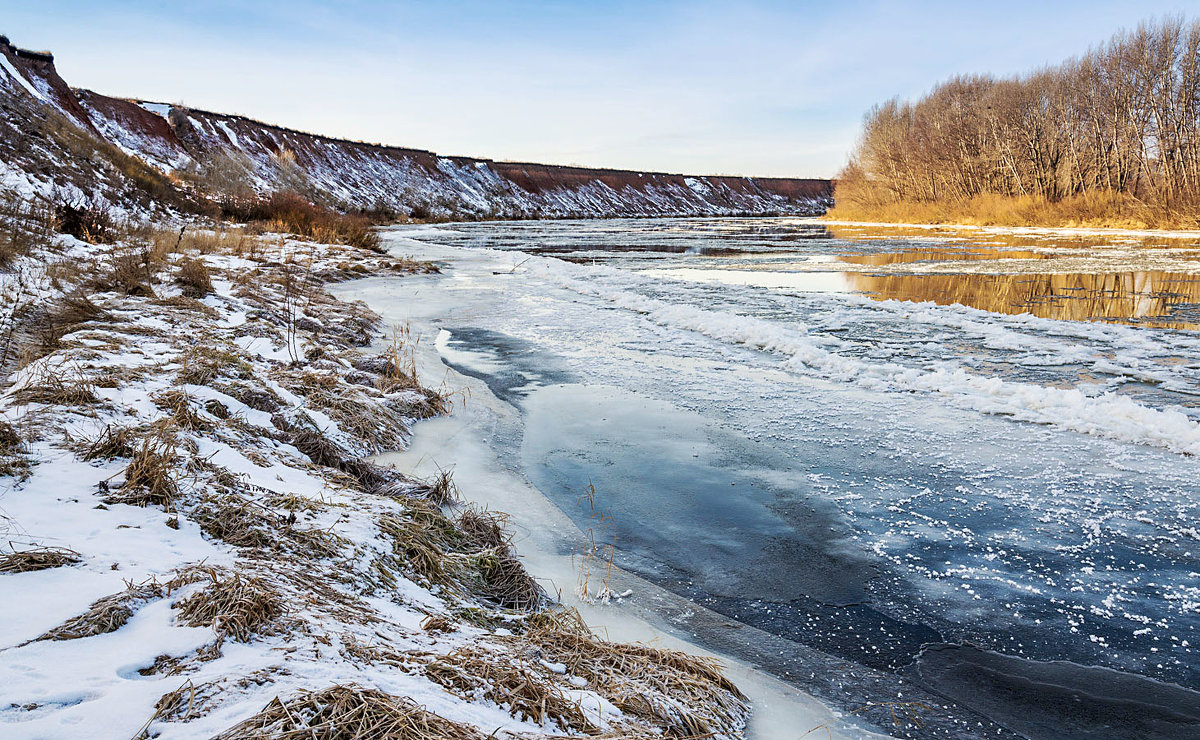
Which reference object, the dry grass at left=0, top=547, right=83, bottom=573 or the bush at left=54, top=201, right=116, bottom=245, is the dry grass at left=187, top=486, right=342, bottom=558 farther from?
the bush at left=54, top=201, right=116, bottom=245

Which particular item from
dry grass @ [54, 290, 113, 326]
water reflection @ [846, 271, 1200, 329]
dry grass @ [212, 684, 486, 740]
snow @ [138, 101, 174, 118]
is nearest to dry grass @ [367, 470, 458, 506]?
dry grass @ [212, 684, 486, 740]

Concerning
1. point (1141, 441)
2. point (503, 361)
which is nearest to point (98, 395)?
point (503, 361)

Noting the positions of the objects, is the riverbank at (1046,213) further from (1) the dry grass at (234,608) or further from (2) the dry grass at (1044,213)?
(1) the dry grass at (234,608)

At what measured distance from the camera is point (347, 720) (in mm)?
1683

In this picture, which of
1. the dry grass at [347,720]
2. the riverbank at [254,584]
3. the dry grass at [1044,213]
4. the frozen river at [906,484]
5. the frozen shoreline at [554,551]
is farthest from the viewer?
the dry grass at [1044,213]

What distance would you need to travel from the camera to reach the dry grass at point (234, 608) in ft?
6.70

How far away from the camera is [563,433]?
559cm

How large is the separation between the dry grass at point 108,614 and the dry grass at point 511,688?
924 mm

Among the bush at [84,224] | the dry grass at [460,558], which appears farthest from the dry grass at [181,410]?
the bush at [84,224]

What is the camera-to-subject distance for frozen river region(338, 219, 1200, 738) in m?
2.68

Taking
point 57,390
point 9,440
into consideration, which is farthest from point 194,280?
point 9,440

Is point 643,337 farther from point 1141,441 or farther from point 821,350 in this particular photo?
point 1141,441

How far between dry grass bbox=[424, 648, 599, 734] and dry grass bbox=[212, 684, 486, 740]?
0.76ft

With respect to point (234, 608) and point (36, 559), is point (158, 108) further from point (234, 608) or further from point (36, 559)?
point (234, 608)
